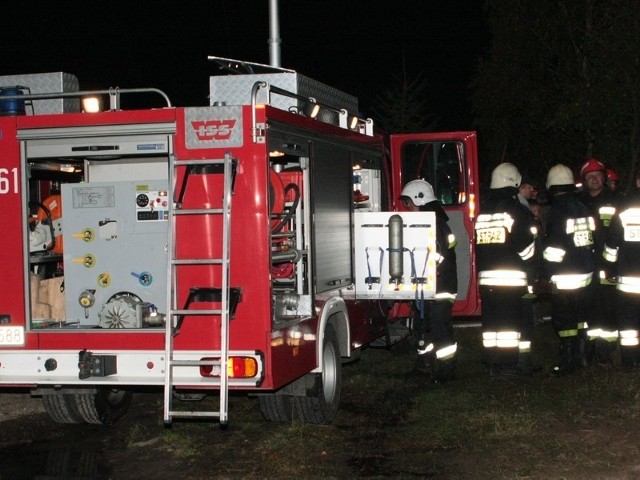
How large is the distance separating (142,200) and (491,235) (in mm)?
3328

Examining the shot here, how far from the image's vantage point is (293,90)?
24.1 feet

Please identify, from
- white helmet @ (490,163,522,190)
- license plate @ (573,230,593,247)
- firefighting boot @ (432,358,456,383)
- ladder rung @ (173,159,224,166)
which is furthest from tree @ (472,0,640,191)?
ladder rung @ (173,159,224,166)

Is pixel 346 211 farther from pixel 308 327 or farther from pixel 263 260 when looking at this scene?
pixel 263 260

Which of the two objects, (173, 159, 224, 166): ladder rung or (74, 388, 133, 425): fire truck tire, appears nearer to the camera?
(173, 159, 224, 166): ladder rung

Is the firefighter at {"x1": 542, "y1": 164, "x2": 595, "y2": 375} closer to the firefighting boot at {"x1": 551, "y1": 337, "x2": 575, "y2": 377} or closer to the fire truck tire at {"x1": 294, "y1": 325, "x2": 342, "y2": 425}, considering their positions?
the firefighting boot at {"x1": 551, "y1": 337, "x2": 575, "y2": 377}

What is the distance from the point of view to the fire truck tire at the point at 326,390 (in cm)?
698

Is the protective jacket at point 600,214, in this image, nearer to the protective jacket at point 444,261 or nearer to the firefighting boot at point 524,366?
the firefighting boot at point 524,366

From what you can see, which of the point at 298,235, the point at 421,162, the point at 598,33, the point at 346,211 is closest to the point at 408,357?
the point at 421,162

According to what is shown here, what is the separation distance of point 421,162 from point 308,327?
13.4 ft

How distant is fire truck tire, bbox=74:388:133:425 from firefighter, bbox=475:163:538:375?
3.39m

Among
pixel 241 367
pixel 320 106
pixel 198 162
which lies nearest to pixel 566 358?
pixel 320 106

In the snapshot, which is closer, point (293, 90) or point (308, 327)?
point (308, 327)

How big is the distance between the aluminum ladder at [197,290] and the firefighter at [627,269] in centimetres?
423

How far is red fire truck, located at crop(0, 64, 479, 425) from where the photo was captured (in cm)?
596
